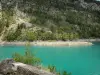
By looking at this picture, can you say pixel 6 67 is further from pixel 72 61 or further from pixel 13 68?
pixel 72 61

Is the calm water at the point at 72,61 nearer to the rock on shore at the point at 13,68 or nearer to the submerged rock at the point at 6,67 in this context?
the submerged rock at the point at 6,67

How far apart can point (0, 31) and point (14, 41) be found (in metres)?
19.6

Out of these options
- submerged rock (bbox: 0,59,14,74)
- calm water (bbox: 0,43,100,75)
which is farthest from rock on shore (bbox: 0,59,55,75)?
calm water (bbox: 0,43,100,75)

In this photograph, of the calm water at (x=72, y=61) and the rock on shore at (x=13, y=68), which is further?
the calm water at (x=72, y=61)

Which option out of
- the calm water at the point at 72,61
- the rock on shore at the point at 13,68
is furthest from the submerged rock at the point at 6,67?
the calm water at the point at 72,61

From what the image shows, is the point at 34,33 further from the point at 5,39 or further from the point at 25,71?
the point at 25,71

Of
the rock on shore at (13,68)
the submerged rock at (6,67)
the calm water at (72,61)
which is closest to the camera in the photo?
the rock on shore at (13,68)

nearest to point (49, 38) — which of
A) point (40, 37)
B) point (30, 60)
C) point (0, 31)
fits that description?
point (40, 37)

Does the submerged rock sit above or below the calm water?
above

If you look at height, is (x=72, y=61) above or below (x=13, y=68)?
below

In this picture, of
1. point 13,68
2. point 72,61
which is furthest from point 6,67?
point 72,61

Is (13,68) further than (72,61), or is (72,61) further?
(72,61)

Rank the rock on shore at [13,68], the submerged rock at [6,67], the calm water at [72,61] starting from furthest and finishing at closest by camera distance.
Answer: the calm water at [72,61] → the submerged rock at [6,67] → the rock on shore at [13,68]

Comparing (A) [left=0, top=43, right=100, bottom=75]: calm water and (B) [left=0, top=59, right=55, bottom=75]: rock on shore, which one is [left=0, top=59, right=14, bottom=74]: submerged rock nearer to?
(B) [left=0, top=59, right=55, bottom=75]: rock on shore
